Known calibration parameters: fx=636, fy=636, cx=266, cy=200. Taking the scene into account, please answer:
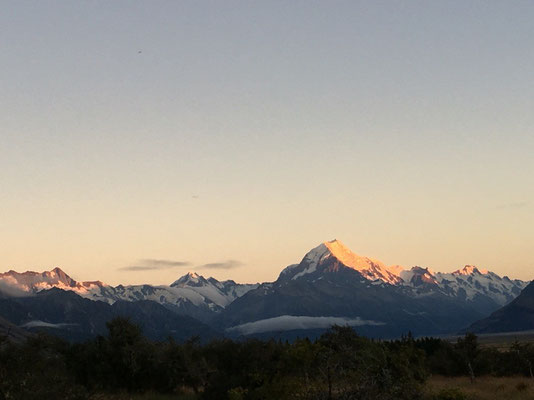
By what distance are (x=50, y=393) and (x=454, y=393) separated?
29.4m

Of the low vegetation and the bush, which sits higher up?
the low vegetation

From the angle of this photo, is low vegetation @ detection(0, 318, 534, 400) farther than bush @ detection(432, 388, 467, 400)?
No

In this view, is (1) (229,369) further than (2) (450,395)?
Yes

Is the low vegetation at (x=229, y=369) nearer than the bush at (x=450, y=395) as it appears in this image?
Yes

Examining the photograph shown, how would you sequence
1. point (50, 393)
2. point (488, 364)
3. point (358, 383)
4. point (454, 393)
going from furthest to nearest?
point (488, 364), point (454, 393), point (50, 393), point (358, 383)

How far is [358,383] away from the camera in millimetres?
24266

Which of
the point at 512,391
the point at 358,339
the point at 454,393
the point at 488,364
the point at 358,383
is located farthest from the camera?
the point at 488,364

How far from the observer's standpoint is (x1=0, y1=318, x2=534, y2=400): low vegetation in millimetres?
29688

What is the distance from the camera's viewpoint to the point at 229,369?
2453 inches

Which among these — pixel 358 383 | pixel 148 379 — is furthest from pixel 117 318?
pixel 358 383

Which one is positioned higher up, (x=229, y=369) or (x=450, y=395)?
(x=229, y=369)

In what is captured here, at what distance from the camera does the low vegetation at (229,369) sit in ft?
97.4

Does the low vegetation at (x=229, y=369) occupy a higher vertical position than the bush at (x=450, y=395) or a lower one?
higher

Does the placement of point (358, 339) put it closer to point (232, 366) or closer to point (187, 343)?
point (232, 366)
